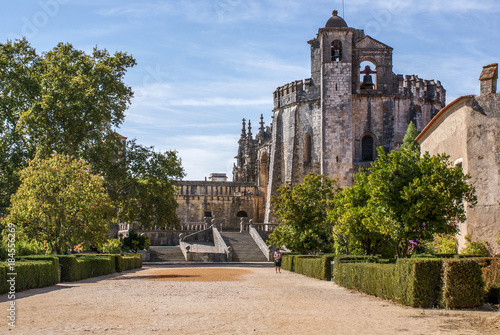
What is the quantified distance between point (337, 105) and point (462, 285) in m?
37.0

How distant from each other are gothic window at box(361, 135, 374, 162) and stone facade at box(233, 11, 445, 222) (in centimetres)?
8

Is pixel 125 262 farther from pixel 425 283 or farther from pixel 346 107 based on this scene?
pixel 346 107

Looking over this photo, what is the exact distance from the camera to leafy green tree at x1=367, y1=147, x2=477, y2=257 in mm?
17375

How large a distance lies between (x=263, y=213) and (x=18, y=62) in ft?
93.1

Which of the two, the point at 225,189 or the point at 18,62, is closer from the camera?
the point at 18,62

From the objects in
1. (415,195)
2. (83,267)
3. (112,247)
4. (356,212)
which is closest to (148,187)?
(112,247)

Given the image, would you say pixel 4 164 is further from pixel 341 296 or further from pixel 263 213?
pixel 263 213

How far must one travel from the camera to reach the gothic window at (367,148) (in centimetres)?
5000

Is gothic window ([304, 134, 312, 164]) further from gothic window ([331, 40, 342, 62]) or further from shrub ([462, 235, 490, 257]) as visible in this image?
shrub ([462, 235, 490, 257])

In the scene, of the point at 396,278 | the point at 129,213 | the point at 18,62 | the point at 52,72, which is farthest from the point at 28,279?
the point at 18,62

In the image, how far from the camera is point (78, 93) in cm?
3362

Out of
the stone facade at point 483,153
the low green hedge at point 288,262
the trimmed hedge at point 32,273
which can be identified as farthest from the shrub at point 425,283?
the low green hedge at point 288,262

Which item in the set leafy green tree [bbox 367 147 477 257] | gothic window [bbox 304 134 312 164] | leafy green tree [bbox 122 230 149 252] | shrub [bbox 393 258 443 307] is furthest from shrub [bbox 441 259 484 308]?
gothic window [bbox 304 134 312 164]

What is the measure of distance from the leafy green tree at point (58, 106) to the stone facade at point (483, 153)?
20.1 metres
